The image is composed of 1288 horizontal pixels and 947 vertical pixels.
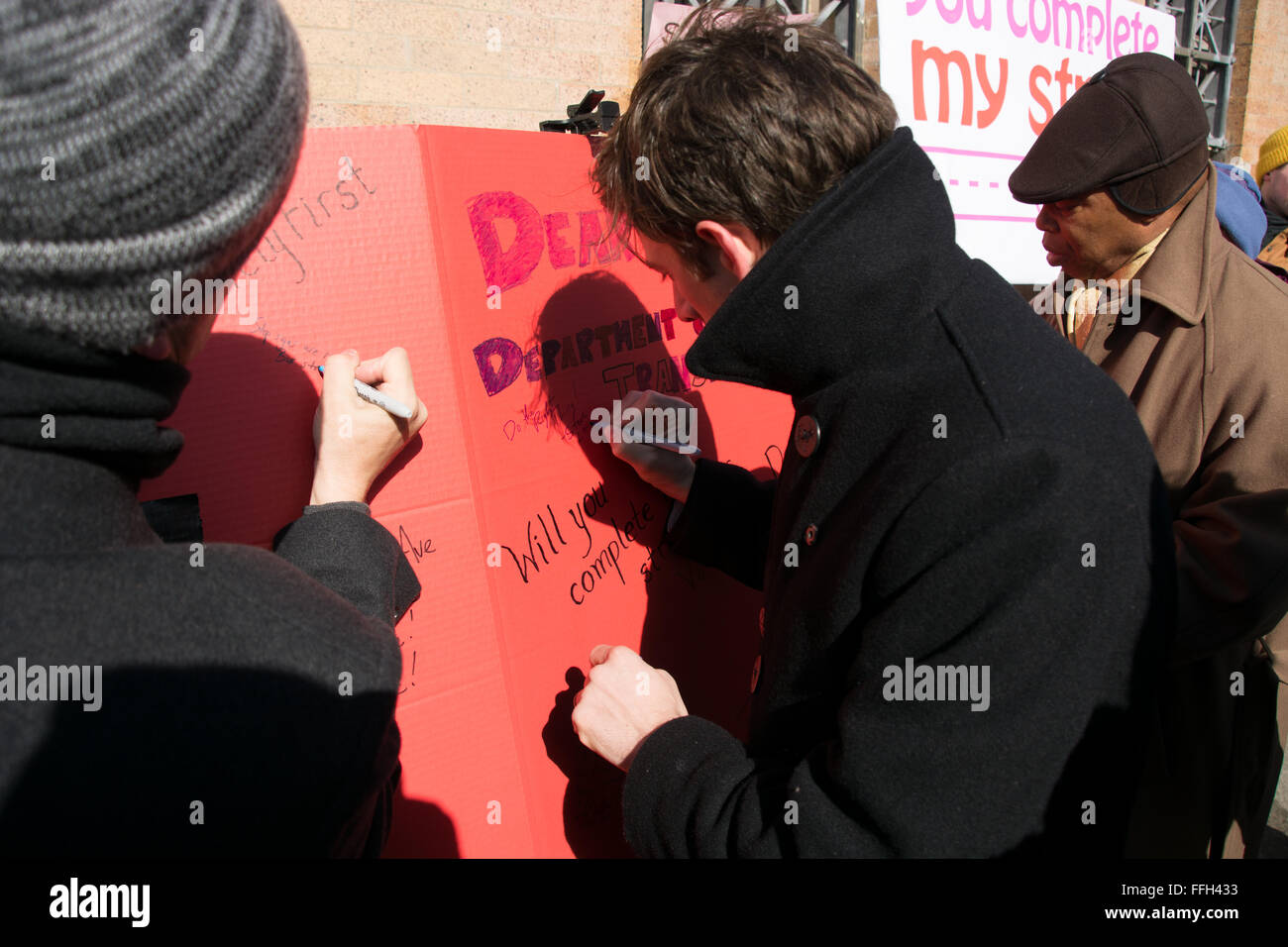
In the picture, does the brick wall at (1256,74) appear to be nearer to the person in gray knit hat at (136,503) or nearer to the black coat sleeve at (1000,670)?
the black coat sleeve at (1000,670)

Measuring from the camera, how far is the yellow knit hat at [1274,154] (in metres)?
3.65

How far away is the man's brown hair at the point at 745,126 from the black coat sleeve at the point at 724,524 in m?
0.45

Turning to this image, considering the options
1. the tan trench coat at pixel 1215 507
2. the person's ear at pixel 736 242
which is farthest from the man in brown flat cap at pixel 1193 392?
the person's ear at pixel 736 242

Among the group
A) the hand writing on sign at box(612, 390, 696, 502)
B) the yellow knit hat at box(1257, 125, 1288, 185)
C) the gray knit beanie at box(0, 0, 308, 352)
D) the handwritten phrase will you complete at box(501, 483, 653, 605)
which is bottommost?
the handwritten phrase will you complete at box(501, 483, 653, 605)

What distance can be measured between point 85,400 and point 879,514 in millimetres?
741

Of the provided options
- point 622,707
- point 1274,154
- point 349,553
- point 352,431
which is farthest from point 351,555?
point 1274,154

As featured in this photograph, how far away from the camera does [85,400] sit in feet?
1.96

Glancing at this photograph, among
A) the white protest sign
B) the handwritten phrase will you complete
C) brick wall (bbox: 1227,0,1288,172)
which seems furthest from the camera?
brick wall (bbox: 1227,0,1288,172)

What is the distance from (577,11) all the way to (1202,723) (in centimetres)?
295

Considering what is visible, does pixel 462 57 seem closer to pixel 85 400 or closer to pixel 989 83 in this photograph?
pixel 989 83

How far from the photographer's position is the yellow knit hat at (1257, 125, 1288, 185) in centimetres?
365

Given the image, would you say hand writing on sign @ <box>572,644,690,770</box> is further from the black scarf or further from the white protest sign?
the white protest sign

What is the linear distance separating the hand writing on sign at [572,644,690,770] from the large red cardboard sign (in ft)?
0.51

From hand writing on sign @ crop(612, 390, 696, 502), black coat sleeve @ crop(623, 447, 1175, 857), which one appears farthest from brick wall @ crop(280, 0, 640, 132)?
black coat sleeve @ crop(623, 447, 1175, 857)
